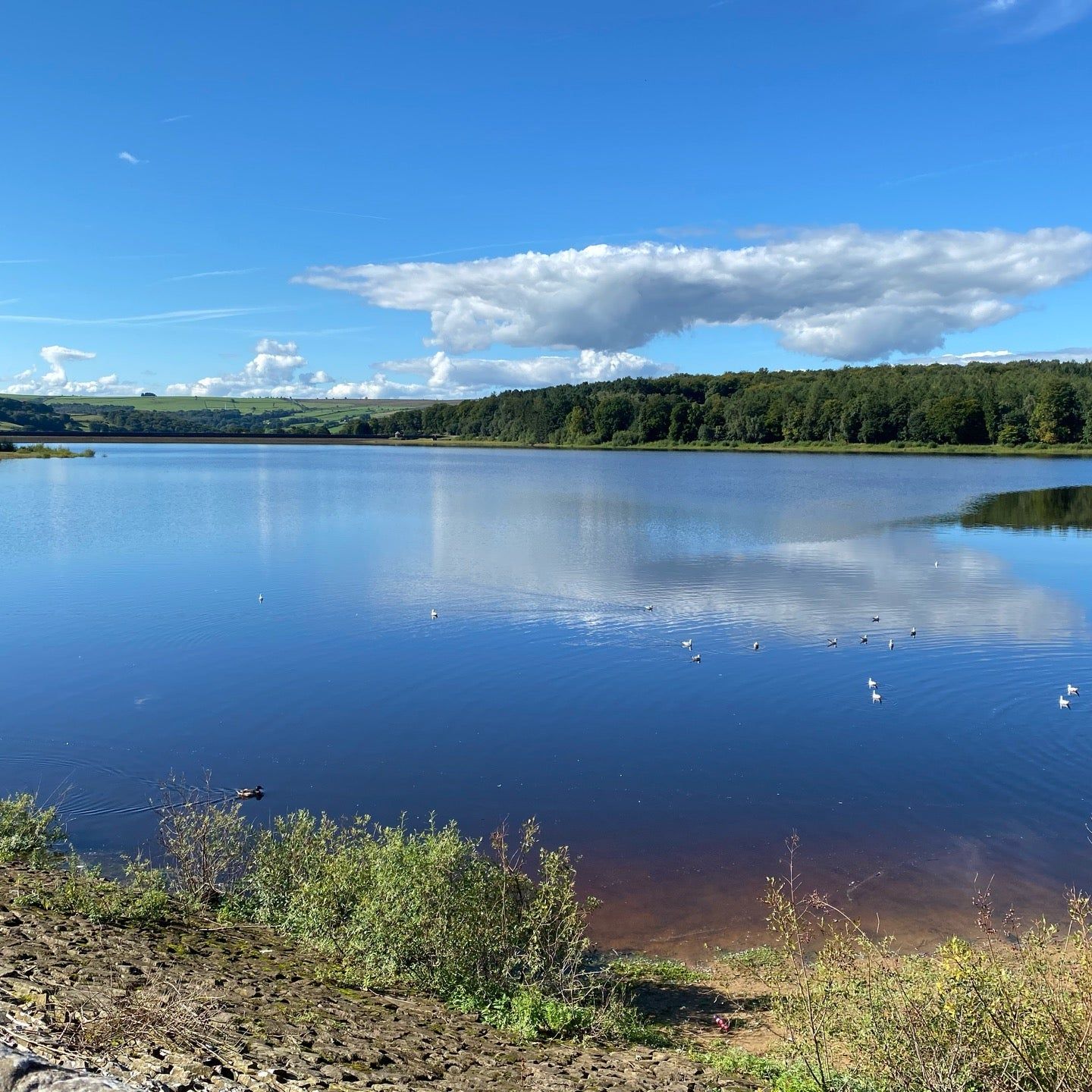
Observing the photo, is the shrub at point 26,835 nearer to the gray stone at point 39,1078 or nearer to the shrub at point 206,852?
the shrub at point 206,852

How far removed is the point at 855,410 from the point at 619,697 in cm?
14068

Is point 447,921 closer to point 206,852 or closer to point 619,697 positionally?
point 206,852

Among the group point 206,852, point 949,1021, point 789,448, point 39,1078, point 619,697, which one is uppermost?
point 789,448

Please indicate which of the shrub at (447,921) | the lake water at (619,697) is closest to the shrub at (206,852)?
the shrub at (447,921)

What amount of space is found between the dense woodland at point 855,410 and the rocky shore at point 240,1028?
143709 millimetres

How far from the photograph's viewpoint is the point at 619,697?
2052 cm

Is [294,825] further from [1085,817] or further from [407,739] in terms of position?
[1085,817]

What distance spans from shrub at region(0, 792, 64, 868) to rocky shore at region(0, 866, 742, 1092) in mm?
1860

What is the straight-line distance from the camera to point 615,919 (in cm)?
1184

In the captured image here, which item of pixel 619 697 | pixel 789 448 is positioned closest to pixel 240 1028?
pixel 619 697

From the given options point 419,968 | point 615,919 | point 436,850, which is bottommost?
point 615,919

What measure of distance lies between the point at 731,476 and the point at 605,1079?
89.7 metres

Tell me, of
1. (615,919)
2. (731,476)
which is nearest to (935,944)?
(615,919)

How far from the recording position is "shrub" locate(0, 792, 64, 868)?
38.0 feet
